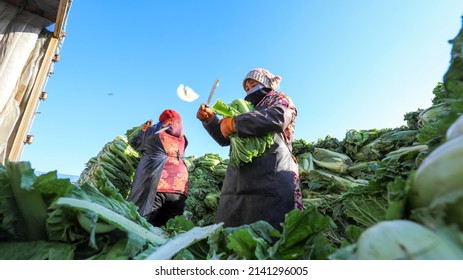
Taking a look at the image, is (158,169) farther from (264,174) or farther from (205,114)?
(264,174)

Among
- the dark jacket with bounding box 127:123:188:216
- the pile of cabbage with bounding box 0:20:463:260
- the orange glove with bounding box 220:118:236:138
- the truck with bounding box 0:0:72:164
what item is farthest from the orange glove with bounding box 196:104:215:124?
the truck with bounding box 0:0:72:164

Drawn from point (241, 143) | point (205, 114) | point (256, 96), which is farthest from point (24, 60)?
point (241, 143)

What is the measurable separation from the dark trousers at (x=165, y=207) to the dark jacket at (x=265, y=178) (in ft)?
5.98

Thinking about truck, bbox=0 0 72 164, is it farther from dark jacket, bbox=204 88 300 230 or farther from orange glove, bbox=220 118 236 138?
dark jacket, bbox=204 88 300 230

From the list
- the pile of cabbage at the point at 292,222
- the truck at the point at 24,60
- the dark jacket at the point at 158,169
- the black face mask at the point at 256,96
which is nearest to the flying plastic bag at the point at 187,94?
the black face mask at the point at 256,96

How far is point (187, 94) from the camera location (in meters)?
2.57

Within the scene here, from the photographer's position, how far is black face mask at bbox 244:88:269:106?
3171mm

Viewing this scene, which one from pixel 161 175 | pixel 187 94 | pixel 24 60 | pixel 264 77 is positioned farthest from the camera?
pixel 161 175

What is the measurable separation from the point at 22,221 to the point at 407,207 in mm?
1025

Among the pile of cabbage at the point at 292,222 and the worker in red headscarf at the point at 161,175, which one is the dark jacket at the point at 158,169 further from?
the pile of cabbage at the point at 292,222

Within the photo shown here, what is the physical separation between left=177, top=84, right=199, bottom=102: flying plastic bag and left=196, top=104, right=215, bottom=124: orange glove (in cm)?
36

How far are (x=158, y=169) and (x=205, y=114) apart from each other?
75.3 inches

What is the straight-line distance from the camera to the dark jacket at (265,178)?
8.50 feet
